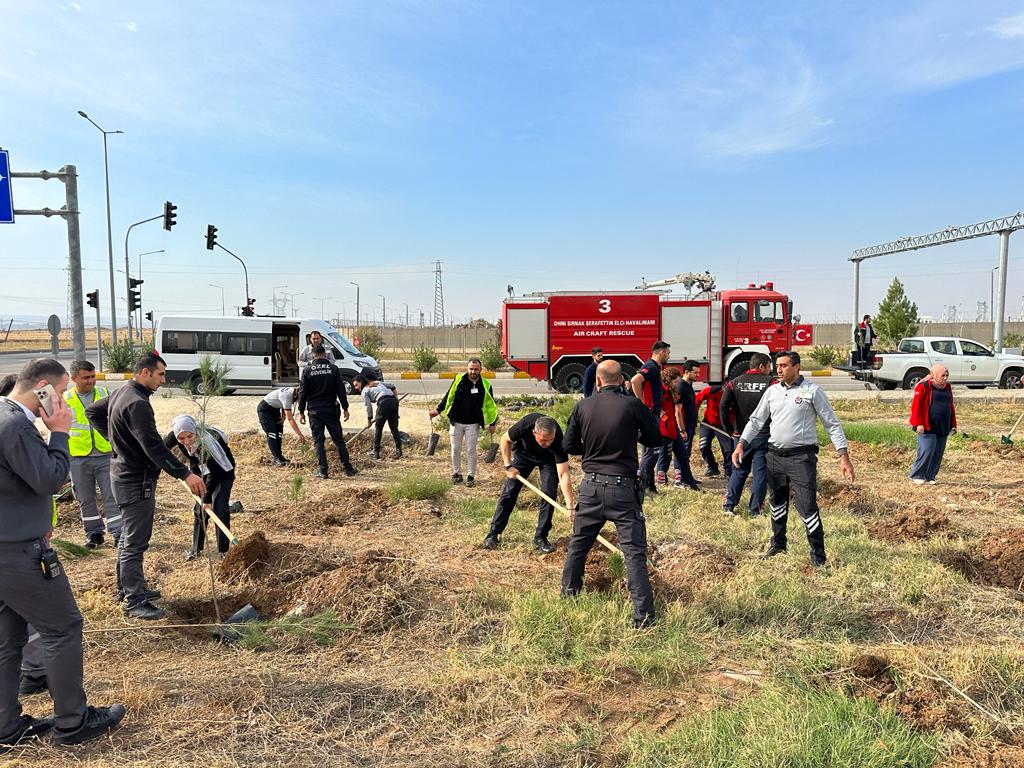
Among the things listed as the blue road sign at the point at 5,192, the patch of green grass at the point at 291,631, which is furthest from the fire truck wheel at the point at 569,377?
the patch of green grass at the point at 291,631

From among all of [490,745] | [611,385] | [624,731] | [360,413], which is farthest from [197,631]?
[360,413]

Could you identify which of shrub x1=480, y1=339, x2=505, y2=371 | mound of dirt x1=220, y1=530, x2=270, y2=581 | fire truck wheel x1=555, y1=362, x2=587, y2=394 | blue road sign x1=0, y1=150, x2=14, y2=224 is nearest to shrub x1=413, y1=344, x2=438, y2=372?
shrub x1=480, y1=339, x2=505, y2=371

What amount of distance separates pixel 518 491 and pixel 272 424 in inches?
207

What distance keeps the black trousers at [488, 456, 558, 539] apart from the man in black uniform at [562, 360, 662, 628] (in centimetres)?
138

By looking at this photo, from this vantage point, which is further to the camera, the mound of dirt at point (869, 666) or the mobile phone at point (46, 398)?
the mound of dirt at point (869, 666)

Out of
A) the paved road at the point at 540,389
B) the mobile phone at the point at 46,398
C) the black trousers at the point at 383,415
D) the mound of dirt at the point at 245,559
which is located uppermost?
the mobile phone at the point at 46,398

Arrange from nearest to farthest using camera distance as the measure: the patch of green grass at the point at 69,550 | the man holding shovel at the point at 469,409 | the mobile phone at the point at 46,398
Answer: the mobile phone at the point at 46,398
the patch of green grass at the point at 69,550
the man holding shovel at the point at 469,409

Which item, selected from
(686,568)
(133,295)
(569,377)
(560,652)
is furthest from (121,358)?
(560,652)

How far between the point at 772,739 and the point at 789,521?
4.12 metres

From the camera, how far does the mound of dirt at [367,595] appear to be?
4379 mm

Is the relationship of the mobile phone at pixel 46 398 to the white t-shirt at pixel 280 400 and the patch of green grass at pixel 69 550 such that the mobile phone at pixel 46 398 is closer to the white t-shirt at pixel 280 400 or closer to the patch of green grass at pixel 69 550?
the patch of green grass at pixel 69 550

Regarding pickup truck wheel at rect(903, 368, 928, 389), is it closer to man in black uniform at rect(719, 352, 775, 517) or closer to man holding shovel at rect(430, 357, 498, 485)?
man in black uniform at rect(719, 352, 775, 517)

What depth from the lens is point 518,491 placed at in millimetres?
5957

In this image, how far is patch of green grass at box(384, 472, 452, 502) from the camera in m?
7.69
